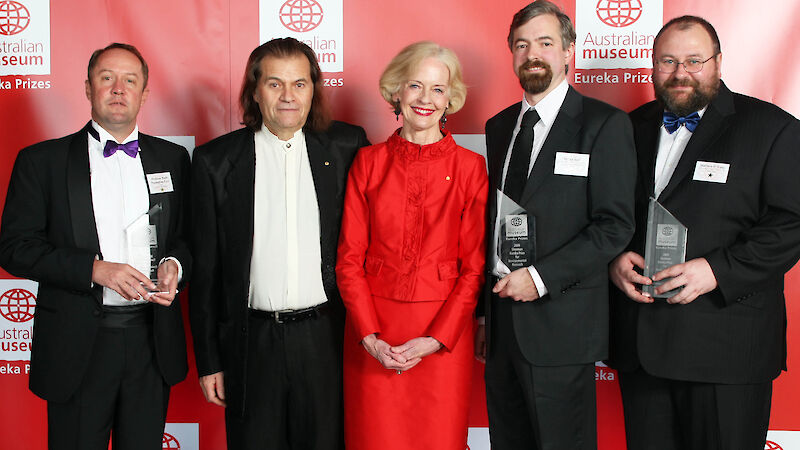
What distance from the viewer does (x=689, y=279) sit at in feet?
7.66

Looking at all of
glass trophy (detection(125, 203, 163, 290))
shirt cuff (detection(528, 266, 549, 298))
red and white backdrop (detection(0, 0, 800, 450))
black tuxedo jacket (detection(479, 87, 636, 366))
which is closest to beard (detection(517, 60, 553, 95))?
black tuxedo jacket (detection(479, 87, 636, 366))

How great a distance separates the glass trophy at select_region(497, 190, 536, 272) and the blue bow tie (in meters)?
0.72

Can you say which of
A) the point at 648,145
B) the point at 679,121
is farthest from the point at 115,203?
the point at 679,121

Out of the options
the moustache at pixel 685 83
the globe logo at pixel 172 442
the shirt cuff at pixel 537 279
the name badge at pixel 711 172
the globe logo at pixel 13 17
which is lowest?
the globe logo at pixel 172 442

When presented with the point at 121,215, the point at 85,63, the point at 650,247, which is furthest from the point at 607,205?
the point at 85,63

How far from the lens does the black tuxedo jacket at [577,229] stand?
2344 mm

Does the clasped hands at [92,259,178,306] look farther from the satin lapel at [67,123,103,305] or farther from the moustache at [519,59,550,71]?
the moustache at [519,59,550,71]

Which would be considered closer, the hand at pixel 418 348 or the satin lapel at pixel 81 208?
the hand at pixel 418 348

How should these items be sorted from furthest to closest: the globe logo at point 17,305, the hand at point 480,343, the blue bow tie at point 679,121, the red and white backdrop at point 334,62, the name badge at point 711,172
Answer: the globe logo at point 17,305 < the red and white backdrop at point 334,62 < the hand at point 480,343 < the blue bow tie at point 679,121 < the name badge at point 711,172

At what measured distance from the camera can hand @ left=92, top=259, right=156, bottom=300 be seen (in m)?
2.47

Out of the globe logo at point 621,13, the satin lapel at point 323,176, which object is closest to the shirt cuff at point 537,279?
the satin lapel at point 323,176

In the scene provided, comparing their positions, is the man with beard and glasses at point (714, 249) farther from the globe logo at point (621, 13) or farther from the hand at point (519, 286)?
the globe logo at point (621, 13)

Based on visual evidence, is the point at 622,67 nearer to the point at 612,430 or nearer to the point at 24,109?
the point at 612,430

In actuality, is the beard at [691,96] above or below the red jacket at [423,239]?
above
